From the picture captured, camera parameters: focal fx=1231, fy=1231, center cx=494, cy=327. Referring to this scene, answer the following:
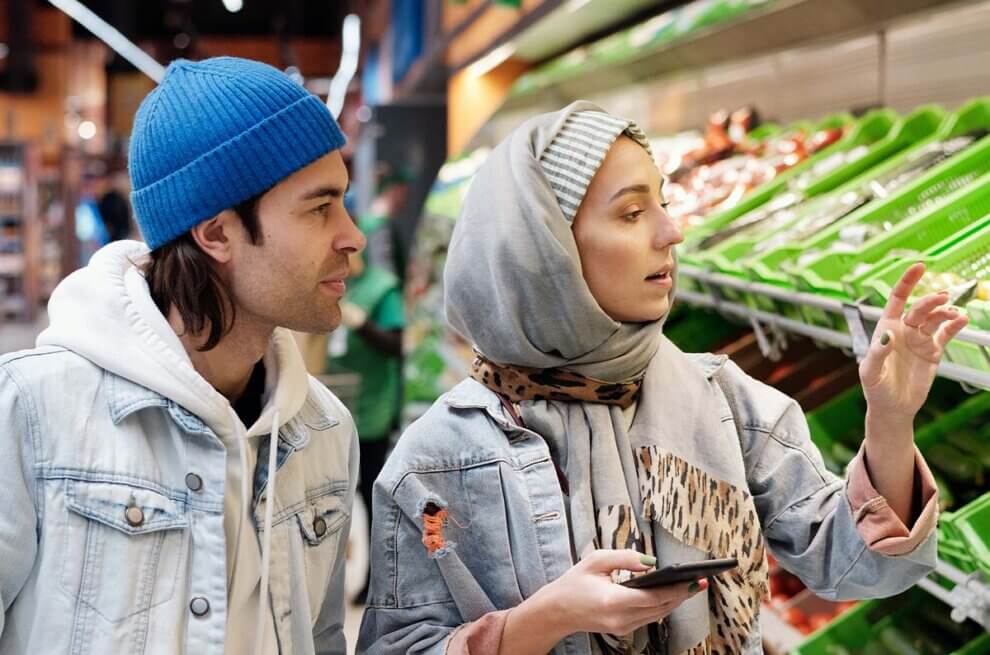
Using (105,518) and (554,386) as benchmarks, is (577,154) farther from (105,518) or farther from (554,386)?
(105,518)

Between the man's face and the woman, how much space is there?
0.19 m

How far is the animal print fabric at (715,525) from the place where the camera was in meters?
1.61

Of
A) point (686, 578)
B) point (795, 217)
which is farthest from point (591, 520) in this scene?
point (795, 217)

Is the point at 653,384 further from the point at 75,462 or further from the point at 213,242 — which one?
the point at 75,462

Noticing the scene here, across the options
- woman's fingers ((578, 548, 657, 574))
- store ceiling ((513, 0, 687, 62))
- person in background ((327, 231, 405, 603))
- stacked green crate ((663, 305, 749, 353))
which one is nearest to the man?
woman's fingers ((578, 548, 657, 574))

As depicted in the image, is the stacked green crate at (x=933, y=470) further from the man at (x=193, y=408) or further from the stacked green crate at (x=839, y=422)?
the man at (x=193, y=408)

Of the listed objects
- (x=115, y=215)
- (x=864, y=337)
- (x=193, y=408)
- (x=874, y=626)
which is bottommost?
(x=874, y=626)

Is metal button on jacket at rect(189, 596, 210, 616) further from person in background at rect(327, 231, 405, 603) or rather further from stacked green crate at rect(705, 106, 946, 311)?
person in background at rect(327, 231, 405, 603)

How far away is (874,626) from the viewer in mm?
2662

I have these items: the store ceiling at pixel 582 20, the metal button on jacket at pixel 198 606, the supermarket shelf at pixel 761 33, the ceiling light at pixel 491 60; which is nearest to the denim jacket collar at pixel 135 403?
the metal button on jacket at pixel 198 606

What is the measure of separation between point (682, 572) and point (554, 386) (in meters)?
0.42

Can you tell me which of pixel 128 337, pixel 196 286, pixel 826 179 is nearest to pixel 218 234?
pixel 196 286

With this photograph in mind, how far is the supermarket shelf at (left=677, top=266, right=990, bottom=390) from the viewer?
67.5 inches

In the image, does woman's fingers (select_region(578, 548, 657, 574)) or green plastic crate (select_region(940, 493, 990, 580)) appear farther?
green plastic crate (select_region(940, 493, 990, 580))
